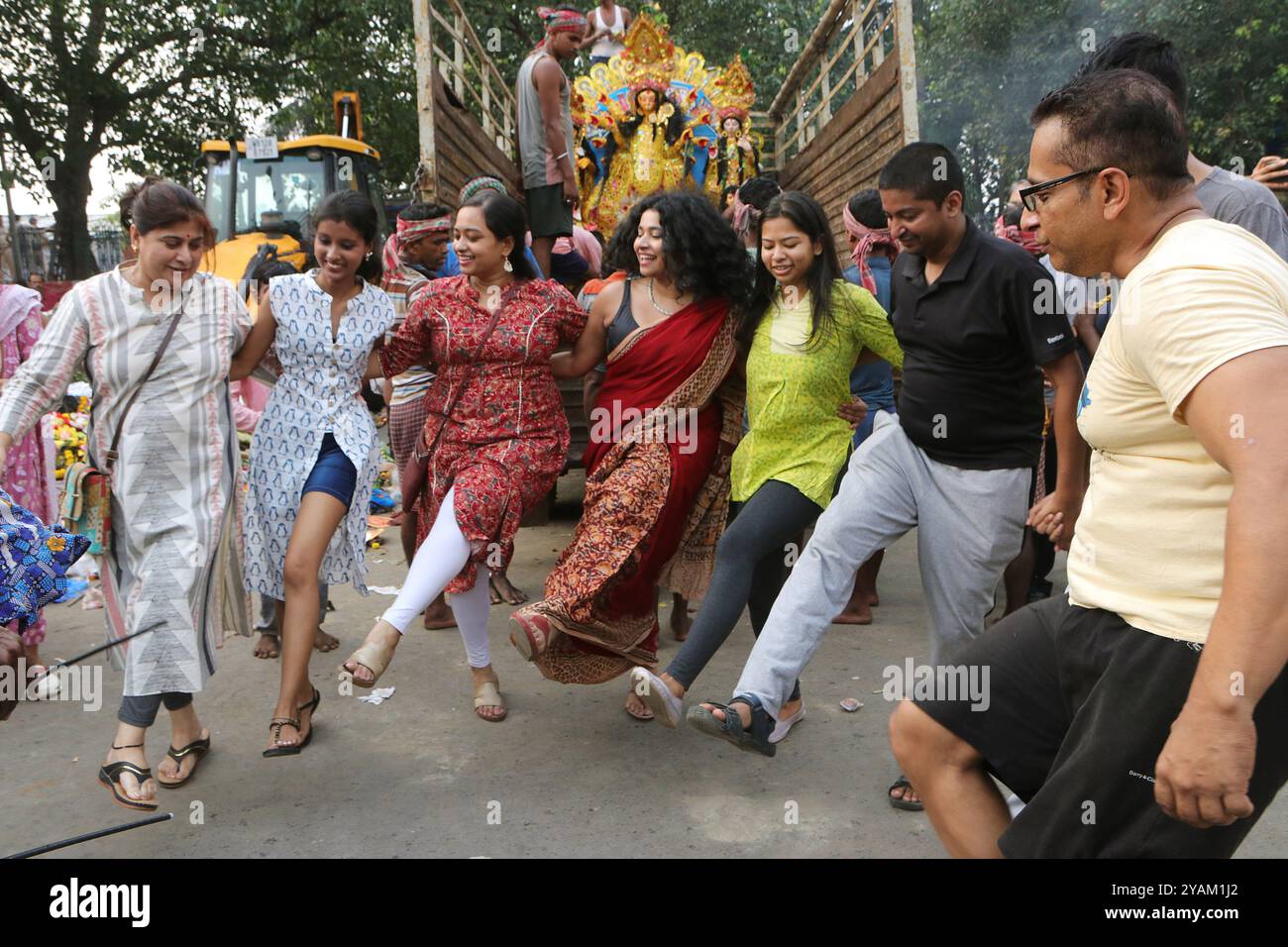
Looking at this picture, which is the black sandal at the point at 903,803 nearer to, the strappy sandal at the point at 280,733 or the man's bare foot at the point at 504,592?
the strappy sandal at the point at 280,733

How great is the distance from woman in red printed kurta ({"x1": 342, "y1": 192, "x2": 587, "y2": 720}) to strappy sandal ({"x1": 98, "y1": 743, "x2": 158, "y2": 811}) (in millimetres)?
1094

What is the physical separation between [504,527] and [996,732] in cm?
216

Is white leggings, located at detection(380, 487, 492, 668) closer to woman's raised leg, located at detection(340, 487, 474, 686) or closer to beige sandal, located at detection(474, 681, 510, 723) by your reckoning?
woman's raised leg, located at detection(340, 487, 474, 686)

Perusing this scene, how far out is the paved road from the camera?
120 inches

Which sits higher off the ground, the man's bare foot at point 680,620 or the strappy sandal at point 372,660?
the strappy sandal at point 372,660

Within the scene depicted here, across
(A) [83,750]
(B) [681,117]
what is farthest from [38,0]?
(A) [83,750]

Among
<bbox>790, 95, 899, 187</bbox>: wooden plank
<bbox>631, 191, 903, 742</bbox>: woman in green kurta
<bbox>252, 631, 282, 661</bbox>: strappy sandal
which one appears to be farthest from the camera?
<bbox>790, 95, 899, 187</bbox>: wooden plank

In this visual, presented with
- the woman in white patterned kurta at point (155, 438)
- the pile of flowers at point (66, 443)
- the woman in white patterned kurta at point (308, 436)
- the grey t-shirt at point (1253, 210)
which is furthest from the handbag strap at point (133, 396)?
the pile of flowers at point (66, 443)

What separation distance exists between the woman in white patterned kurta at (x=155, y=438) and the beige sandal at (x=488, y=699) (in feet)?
3.31

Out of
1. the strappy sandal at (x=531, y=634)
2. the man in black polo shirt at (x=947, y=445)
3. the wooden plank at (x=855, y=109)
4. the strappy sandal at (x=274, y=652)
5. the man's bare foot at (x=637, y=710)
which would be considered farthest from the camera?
the wooden plank at (x=855, y=109)

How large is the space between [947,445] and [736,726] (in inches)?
42.0

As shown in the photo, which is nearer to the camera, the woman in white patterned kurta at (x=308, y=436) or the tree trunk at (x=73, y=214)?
the woman in white patterned kurta at (x=308, y=436)

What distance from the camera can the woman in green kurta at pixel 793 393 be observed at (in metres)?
3.49

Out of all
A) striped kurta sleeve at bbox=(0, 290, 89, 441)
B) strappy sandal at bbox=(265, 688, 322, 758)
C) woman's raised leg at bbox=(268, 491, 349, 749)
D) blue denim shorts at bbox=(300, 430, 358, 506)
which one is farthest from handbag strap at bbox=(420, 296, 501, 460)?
striped kurta sleeve at bbox=(0, 290, 89, 441)
